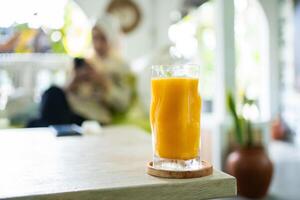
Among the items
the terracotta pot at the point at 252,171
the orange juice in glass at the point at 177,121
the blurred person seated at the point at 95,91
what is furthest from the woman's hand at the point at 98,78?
the orange juice in glass at the point at 177,121

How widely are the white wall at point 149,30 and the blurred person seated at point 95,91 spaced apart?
1.52m

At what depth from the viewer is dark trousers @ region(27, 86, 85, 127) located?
1932mm

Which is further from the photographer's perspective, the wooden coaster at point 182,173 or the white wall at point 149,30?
the white wall at point 149,30

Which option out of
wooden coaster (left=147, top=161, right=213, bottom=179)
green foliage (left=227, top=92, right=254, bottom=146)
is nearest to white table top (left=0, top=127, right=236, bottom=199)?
wooden coaster (left=147, top=161, right=213, bottom=179)

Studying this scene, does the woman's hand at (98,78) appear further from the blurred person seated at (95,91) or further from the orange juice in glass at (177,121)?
the orange juice in glass at (177,121)

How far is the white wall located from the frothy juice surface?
319 centimetres

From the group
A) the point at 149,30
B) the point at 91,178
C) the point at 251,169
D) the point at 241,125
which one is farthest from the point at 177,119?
the point at 149,30

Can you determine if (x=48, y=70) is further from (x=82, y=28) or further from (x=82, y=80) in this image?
(x=82, y=28)

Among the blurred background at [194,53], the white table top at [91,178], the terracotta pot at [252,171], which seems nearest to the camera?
the white table top at [91,178]

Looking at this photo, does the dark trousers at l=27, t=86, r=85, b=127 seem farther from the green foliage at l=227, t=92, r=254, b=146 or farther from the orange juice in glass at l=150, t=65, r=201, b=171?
the orange juice in glass at l=150, t=65, r=201, b=171

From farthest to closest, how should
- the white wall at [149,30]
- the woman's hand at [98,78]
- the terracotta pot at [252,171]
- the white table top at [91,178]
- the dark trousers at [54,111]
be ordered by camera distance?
the white wall at [149,30]
the terracotta pot at [252,171]
the woman's hand at [98,78]
the dark trousers at [54,111]
the white table top at [91,178]

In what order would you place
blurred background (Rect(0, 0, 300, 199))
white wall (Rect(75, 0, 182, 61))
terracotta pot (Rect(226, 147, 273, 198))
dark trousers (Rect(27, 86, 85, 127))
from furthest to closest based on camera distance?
white wall (Rect(75, 0, 182, 61)), blurred background (Rect(0, 0, 300, 199)), terracotta pot (Rect(226, 147, 273, 198)), dark trousers (Rect(27, 86, 85, 127))

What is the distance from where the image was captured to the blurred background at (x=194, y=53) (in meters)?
2.43

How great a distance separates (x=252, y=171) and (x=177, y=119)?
1.84m
